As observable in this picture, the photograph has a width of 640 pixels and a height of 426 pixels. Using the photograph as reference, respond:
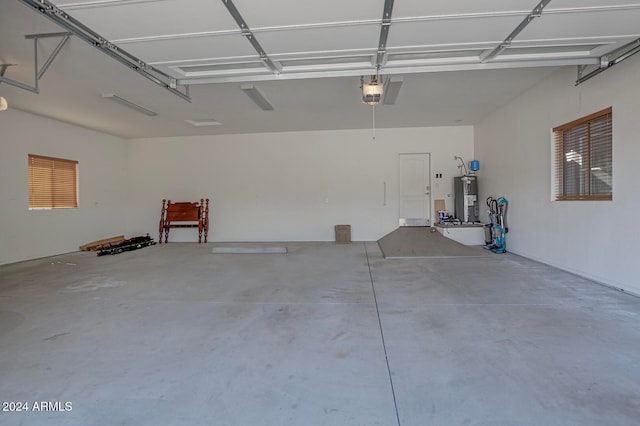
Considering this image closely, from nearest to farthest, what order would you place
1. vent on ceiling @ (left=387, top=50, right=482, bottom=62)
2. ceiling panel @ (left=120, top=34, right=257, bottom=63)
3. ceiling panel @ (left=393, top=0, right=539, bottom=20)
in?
ceiling panel @ (left=393, top=0, right=539, bottom=20)
ceiling panel @ (left=120, top=34, right=257, bottom=63)
vent on ceiling @ (left=387, top=50, right=482, bottom=62)

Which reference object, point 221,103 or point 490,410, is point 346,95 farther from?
point 490,410

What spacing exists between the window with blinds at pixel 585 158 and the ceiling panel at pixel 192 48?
4421mm

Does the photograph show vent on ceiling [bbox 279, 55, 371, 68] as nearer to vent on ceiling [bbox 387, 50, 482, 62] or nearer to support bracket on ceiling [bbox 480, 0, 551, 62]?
vent on ceiling [bbox 387, 50, 482, 62]

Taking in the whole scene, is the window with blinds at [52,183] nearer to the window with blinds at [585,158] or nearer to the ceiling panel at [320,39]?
the ceiling panel at [320,39]

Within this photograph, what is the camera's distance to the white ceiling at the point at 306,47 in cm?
276

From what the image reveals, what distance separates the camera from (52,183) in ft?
23.8

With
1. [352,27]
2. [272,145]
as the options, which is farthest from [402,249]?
[272,145]

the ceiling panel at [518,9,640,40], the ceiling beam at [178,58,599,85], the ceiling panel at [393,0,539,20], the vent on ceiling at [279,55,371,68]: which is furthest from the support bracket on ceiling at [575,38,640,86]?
the vent on ceiling at [279,55,371,68]

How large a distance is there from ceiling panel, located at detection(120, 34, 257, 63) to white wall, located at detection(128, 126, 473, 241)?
17.7 feet

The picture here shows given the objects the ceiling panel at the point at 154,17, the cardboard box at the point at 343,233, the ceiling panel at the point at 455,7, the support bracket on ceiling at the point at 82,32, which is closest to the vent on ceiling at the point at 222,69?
the support bracket on ceiling at the point at 82,32

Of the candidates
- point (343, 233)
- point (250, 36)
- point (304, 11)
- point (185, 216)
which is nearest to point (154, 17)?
point (250, 36)

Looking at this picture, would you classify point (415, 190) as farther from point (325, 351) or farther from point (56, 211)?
point (56, 211)

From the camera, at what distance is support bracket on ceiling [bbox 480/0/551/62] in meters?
2.74

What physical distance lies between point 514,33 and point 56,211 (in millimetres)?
8895
